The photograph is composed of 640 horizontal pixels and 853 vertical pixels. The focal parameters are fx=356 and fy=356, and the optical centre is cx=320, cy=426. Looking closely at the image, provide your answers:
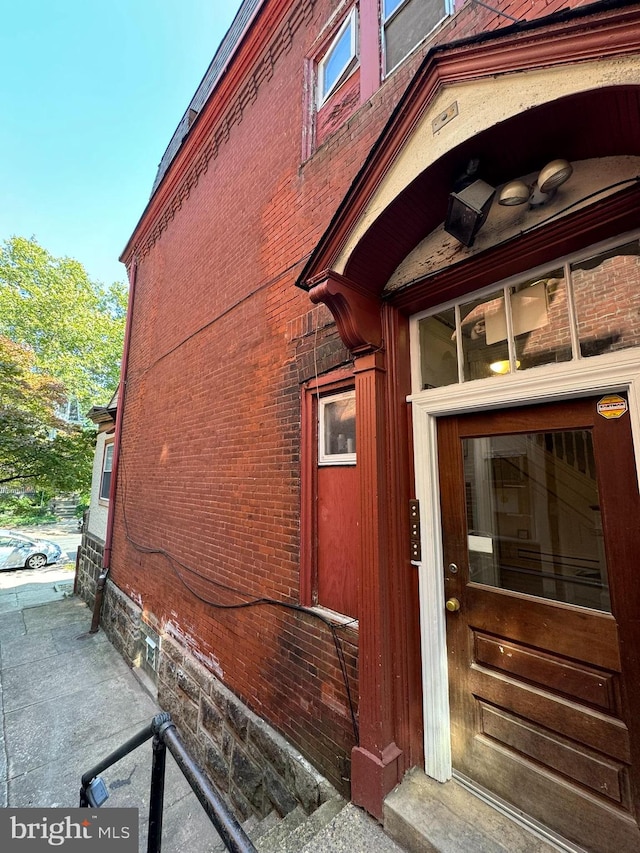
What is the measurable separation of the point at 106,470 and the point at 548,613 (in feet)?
31.7

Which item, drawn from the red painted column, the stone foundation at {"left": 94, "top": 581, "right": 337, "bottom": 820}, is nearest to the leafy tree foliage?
the stone foundation at {"left": 94, "top": 581, "right": 337, "bottom": 820}

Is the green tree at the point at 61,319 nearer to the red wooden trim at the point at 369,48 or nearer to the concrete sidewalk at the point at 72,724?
the concrete sidewalk at the point at 72,724

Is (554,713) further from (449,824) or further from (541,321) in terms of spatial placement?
(541,321)

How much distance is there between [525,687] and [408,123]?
3.12 m

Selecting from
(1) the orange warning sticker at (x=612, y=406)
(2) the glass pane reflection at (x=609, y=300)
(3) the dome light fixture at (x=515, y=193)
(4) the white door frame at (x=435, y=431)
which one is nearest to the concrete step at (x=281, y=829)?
(4) the white door frame at (x=435, y=431)

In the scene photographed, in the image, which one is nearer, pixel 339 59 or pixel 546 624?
pixel 546 624

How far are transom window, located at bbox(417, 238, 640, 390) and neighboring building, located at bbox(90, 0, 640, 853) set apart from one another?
1 centimetres

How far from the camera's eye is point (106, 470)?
8961 mm

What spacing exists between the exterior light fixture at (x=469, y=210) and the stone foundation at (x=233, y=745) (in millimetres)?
3605

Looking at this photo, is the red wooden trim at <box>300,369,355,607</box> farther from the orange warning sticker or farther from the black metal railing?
the orange warning sticker

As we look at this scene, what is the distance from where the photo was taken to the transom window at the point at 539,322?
1.73 meters

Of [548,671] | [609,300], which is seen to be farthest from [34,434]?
[609,300]

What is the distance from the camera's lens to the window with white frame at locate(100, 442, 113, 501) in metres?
8.76

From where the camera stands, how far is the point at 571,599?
71.6 inches
